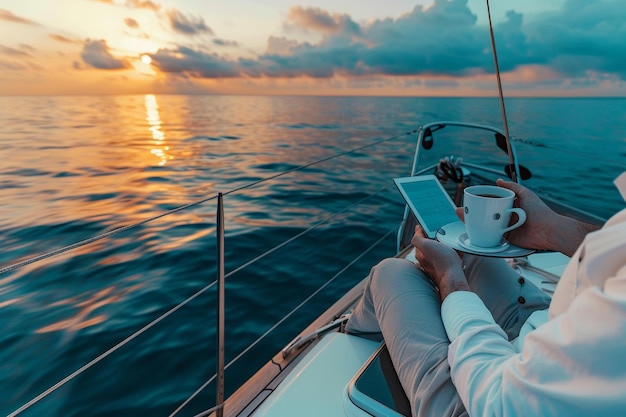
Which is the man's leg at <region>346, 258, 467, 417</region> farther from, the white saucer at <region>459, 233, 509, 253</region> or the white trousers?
the white saucer at <region>459, 233, 509, 253</region>

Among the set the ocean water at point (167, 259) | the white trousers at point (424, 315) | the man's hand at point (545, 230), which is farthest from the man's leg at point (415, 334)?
the ocean water at point (167, 259)

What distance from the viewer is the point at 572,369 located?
14.4 inches

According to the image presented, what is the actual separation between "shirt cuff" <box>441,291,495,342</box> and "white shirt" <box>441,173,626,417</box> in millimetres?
120

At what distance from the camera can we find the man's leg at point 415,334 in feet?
2.01

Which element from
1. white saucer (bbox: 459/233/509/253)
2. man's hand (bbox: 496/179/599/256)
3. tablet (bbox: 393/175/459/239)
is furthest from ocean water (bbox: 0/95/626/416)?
man's hand (bbox: 496/179/599/256)

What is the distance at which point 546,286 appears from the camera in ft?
4.01

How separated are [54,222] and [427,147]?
3.34 m

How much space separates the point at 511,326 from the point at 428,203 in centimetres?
34

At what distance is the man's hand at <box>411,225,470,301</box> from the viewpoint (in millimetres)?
727

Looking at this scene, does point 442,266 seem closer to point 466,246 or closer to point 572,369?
point 466,246

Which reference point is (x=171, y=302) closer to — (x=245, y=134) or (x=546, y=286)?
(x=546, y=286)

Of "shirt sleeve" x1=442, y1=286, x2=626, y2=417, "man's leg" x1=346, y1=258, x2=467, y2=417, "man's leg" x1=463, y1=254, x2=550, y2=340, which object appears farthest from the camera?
"man's leg" x1=463, y1=254, x2=550, y2=340

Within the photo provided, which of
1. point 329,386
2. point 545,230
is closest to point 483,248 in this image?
point 545,230

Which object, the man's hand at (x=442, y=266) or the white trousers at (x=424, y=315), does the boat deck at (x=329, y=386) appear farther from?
the man's hand at (x=442, y=266)
